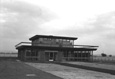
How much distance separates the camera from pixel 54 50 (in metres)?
48.9

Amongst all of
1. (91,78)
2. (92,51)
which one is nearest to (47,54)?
(92,51)

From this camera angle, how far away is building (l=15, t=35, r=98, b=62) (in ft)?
155

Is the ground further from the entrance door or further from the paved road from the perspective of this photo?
the entrance door

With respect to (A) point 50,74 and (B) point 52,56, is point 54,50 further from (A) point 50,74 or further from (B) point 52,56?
(A) point 50,74

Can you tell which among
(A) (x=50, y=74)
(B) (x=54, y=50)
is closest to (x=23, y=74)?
(A) (x=50, y=74)

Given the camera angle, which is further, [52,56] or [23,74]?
[52,56]

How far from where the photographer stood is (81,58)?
51.2 meters

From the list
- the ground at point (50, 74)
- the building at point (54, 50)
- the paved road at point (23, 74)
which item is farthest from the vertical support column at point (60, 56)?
the paved road at point (23, 74)

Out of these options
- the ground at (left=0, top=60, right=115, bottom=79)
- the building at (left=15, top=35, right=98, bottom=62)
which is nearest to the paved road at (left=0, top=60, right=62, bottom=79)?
the ground at (left=0, top=60, right=115, bottom=79)

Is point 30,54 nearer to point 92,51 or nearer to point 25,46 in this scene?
point 25,46

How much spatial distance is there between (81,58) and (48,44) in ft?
29.8

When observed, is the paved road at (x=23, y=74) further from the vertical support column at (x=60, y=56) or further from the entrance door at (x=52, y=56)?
the vertical support column at (x=60, y=56)

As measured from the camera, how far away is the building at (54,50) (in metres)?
47.1

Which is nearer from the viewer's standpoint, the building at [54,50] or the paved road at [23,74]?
the paved road at [23,74]
